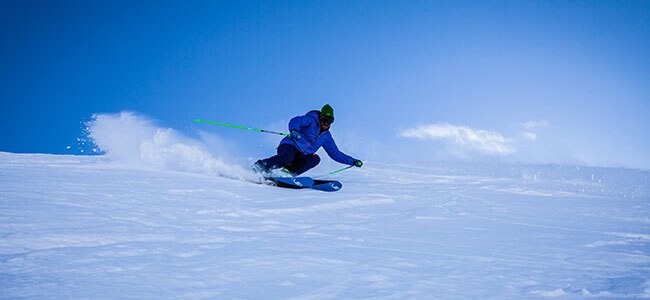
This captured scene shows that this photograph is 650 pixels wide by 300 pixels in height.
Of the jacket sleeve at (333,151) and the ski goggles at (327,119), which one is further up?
the ski goggles at (327,119)

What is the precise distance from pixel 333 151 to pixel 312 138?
626 millimetres

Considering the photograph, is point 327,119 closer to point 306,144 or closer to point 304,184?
point 306,144

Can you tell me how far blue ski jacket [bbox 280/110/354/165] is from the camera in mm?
8039

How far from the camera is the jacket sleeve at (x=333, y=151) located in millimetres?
8359

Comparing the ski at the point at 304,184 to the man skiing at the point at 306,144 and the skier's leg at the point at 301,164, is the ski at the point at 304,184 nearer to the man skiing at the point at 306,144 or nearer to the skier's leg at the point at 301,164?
the man skiing at the point at 306,144

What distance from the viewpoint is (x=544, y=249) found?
303cm

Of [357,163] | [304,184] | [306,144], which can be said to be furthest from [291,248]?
[306,144]

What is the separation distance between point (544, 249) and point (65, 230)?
12.4ft

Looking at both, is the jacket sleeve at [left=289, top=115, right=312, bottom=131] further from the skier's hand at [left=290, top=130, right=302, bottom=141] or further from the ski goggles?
the ski goggles

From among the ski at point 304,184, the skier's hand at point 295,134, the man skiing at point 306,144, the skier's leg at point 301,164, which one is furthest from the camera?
the skier's leg at point 301,164

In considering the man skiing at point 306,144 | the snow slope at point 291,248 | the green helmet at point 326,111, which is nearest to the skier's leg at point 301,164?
the man skiing at point 306,144

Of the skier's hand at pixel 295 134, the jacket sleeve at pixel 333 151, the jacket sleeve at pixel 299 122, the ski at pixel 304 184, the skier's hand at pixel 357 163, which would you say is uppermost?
the jacket sleeve at pixel 299 122

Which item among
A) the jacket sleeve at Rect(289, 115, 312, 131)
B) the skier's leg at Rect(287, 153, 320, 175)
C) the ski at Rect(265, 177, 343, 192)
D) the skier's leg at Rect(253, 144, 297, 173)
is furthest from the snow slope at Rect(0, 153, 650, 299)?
the skier's leg at Rect(287, 153, 320, 175)

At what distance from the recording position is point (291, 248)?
2.71m
